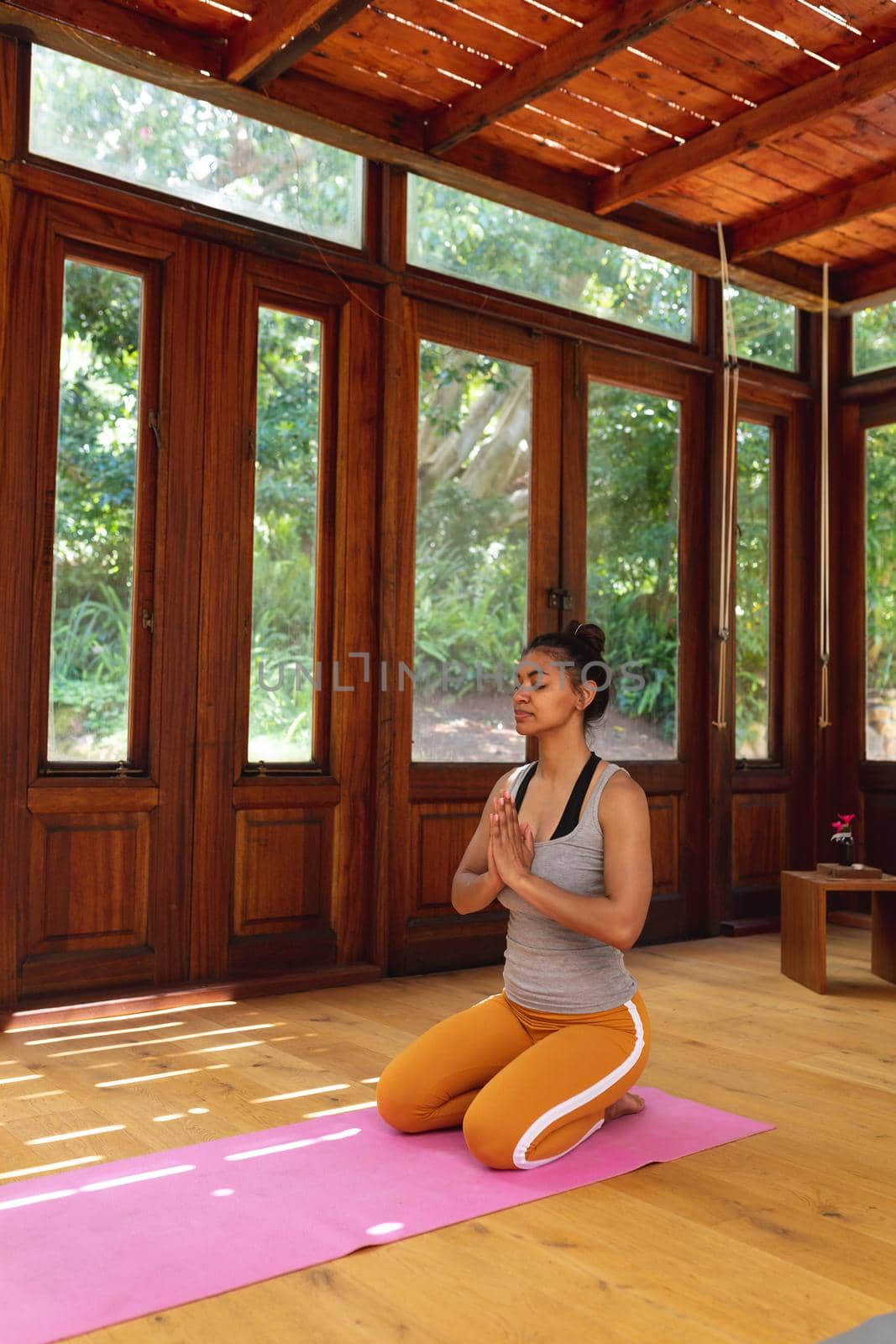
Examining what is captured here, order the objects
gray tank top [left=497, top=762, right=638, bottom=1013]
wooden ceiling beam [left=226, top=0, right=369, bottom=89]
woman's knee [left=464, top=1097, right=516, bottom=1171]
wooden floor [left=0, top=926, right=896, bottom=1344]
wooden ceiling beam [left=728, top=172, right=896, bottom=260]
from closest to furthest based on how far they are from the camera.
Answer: wooden floor [left=0, top=926, right=896, bottom=1344] → woman's knee [left=464, top=1097, right=516, bottom=1171] → gray tank top [left=497, top=762, right=638, bottom=1013] → wooden ceiling beam [left=226, top=0, right=369, bottom=89] → wooden ceiling beam [left=728, top=172, right=896, bottom=260]

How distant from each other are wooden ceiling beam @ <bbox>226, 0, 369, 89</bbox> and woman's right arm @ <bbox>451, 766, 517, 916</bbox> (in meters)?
2.36

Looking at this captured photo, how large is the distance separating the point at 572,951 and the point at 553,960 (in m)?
0.05

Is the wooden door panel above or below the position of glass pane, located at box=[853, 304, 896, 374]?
below

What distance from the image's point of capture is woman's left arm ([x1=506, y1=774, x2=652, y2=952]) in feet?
8.54

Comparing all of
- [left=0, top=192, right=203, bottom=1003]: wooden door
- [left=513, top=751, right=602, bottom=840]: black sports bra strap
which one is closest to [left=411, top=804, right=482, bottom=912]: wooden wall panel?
[left=0, top=192, right=203, bottom=1003]: wooden door

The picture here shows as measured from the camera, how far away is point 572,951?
2734mm

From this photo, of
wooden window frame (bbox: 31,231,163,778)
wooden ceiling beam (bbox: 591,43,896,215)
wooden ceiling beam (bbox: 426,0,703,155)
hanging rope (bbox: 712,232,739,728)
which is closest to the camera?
wooden ceiling beam (bbox: 426,0,703,155)

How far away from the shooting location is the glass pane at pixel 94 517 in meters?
4.02

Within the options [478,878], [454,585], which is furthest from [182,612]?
[478,878]

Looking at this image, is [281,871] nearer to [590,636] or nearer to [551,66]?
[590,636]

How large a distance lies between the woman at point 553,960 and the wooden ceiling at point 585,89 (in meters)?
2.31

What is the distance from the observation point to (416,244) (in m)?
4.86

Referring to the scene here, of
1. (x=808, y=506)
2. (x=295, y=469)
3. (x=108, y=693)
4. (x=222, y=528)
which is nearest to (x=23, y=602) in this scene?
(x=108, y=693)

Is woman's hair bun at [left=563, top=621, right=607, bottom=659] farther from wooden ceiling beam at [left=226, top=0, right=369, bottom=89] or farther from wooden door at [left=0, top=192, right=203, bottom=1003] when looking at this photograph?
wooden ceiling beam at [left=226, top=0, right=369, bottom=89]
